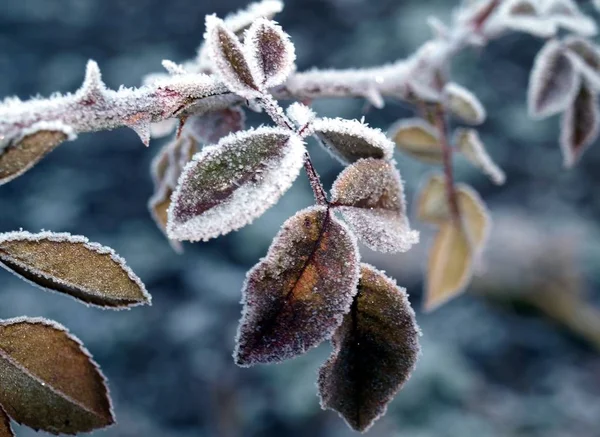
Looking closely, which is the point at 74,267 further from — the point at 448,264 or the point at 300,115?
the point at 448,264

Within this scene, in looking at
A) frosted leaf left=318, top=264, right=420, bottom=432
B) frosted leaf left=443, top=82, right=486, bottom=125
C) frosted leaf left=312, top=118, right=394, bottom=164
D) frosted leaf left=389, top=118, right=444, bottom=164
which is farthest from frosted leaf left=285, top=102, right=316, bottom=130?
frosted leaf left=389, top=118, right=444, bottom=164

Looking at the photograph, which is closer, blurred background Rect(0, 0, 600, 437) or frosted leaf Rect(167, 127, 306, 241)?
frosted leaf Rect(167, 127, 306, 241)

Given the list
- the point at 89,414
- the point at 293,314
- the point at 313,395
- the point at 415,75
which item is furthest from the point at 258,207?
the point at 313,395

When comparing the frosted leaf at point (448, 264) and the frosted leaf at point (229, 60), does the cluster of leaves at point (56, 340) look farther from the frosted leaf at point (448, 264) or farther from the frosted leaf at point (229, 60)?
the frosted leaf at point (448, 264)

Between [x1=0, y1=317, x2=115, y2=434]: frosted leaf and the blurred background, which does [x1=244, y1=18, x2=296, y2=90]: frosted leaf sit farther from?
the blurred background

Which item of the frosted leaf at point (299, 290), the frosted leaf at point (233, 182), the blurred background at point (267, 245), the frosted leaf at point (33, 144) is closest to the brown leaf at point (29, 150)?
the frosted leaf at point (33, 144)

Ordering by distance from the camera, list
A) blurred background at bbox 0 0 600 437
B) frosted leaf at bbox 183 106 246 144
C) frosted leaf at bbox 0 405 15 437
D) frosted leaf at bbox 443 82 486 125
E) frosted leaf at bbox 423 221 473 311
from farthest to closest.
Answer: blurred background at bbox 0 0 600 437 < frosted leaf at bbox 423 221 473 311 < frosted leaf at bbox 443 82 486 125 < frosted leaf at bbox 183 106 246 144 < frosted leaf at bbox 0 405 15 437

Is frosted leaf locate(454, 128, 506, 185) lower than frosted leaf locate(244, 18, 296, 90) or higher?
lower

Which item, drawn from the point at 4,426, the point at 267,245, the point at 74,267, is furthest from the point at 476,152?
the point at 267,245
